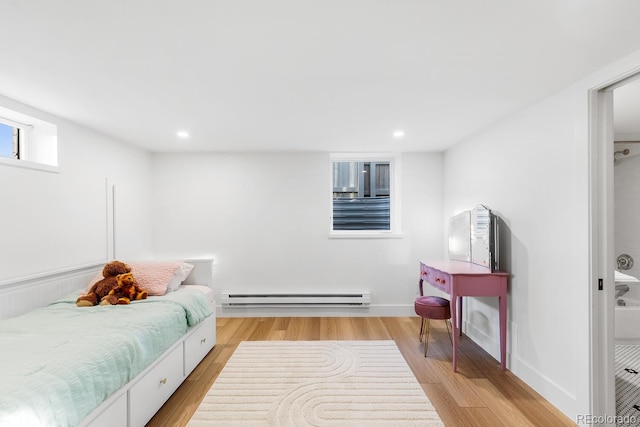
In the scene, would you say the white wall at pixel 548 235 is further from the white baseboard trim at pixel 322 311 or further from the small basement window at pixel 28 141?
the small basement window at pixel 28 141

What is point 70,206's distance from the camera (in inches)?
109

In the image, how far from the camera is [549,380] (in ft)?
7.22

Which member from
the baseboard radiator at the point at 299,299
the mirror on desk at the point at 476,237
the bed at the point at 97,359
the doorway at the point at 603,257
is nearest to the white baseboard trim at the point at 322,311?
the baseboard radiator at the point at 299,299

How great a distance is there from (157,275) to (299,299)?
5.81ft

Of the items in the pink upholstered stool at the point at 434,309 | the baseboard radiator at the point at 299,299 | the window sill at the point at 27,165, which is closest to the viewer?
the window sill at the point at 27,165

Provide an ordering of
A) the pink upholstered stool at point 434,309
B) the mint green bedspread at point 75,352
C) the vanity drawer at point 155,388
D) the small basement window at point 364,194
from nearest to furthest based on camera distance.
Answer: the mint green bedspread at point 75,352
the vanity drawer at point 155,388
the pink upholstered stool at point 434,309
the small basement window at point 364,194

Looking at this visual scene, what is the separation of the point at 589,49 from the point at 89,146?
13.3 feet

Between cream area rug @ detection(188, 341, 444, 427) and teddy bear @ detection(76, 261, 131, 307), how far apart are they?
4.02 feet

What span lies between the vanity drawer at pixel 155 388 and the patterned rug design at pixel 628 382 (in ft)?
10.2

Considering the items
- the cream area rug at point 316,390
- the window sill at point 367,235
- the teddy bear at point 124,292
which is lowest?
the cream area rug at point 316,390

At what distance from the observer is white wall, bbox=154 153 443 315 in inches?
160

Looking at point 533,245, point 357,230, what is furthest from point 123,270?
point 533,245

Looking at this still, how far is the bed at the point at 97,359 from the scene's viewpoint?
1.29 metres

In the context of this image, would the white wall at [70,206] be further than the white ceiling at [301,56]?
Yes
